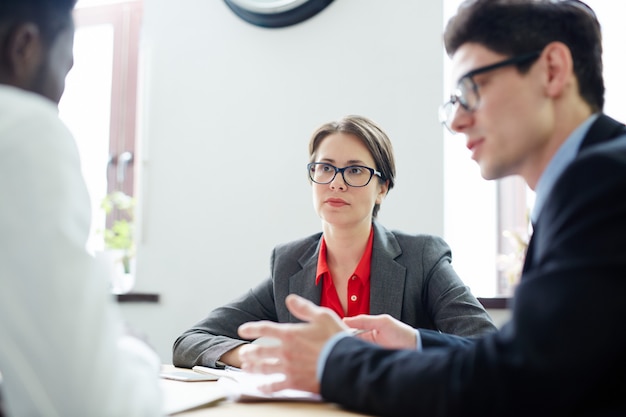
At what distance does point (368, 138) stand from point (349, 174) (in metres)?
0.14

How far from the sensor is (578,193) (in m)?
0.88

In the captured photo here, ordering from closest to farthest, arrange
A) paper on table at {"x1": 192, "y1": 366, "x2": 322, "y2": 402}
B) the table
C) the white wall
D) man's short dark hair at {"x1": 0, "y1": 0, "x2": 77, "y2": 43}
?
1. man's short dark hair at {"x1": 0, "y1": 0, "x2": 77, "y2": 43}
2. the table
3. paper on table at {"x1": 192, "y1": 366, "x2": 322, "y2": 402}
4. the white wall

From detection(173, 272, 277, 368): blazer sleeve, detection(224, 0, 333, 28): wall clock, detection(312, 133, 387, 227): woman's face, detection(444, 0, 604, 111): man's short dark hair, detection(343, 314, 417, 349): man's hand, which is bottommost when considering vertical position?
detection(173, 272, 277, 368): blazer sleeve

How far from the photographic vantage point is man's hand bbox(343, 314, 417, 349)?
135 cm

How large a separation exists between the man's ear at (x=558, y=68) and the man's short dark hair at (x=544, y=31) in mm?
15

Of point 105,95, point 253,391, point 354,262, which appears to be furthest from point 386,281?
point 105,95

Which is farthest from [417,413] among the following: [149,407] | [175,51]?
[175,51]

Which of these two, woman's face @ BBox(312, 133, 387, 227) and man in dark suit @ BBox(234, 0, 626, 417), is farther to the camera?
woman's face @ BBox(312, 133, 387, 227)

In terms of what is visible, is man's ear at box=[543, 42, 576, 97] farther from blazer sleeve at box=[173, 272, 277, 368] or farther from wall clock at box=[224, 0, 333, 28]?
wall clock at box=[224, 0, 333, 28]

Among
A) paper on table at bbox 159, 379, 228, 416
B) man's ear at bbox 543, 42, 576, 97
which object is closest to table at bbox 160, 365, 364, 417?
paper on table at bbox 159, 379, 228, 416

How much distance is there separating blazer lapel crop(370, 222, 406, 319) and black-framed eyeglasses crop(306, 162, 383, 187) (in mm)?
224

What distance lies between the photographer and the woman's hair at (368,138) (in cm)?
218

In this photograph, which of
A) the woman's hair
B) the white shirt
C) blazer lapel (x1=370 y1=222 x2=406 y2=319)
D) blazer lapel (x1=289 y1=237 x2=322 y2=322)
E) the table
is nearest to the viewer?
the white shirt

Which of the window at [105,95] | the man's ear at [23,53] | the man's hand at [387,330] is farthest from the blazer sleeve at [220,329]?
the window at [105,95]
